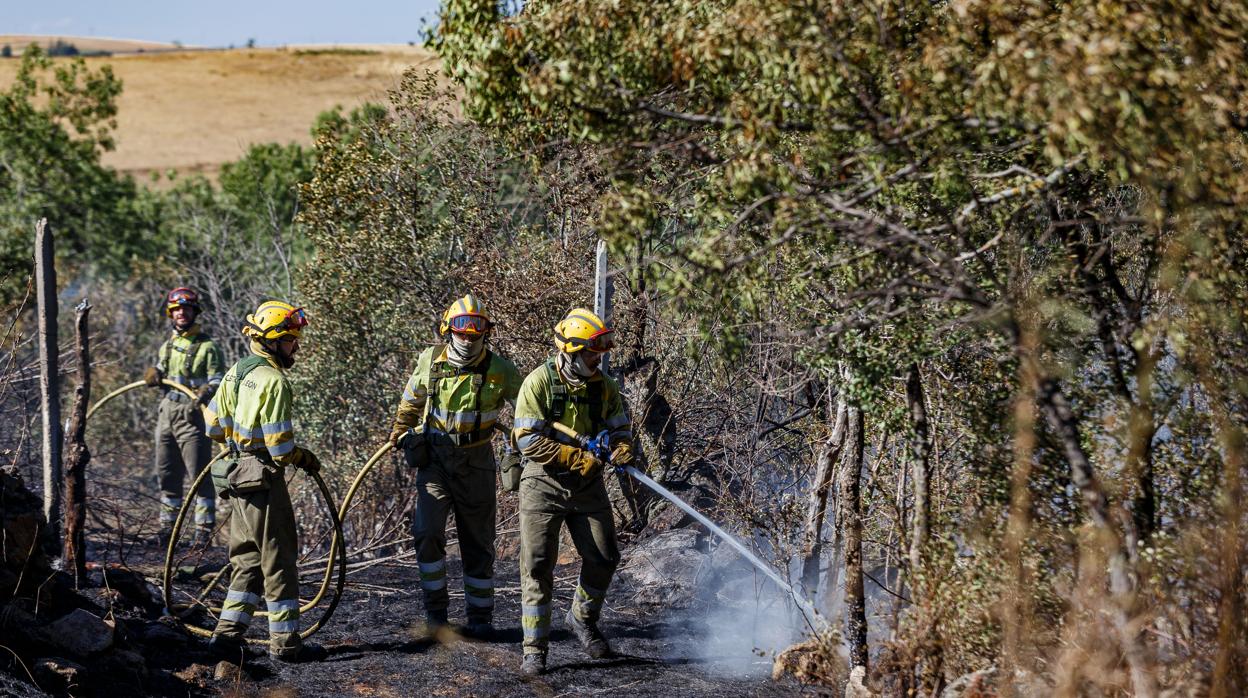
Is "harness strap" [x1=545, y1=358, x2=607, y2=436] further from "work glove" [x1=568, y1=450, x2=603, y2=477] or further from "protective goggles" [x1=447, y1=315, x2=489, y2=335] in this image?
"protective goggles" [x1=447, y1=315, x2=489, y2=335]

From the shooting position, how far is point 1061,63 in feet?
11.8

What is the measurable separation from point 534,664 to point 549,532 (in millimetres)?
737

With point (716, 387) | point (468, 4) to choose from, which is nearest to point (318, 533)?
point (716, 387)

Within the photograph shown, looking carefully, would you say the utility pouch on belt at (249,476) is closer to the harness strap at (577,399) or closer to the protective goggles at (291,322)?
the protective goggles at (291,322)

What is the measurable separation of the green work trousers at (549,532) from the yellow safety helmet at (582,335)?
739 millimetres

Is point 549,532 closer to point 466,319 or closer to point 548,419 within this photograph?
point 548,419

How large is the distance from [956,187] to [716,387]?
454 centimetres

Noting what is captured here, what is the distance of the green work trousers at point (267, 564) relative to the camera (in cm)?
670

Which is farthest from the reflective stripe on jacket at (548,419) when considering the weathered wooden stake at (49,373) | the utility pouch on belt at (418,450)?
the weathered wooden stake at (49,373)

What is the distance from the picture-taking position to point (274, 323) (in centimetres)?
666

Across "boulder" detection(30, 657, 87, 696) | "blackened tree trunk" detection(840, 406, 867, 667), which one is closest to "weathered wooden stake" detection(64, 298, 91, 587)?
"boulder" detection(30, 657, 87, 696)

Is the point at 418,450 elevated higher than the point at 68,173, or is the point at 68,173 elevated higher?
the point at 68,173

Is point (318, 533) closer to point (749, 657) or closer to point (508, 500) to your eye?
point (508, 500)

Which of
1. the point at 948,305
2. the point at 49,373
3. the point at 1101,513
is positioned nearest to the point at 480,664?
the point at 49,373
